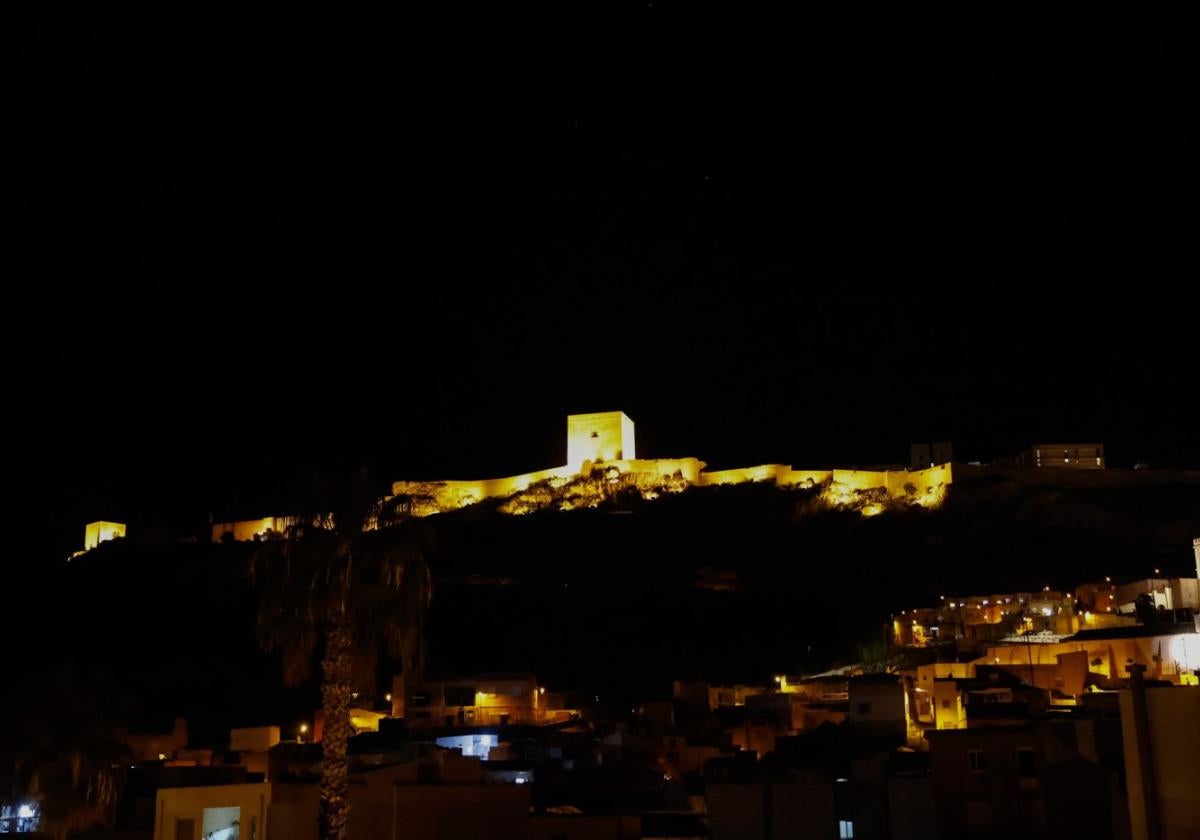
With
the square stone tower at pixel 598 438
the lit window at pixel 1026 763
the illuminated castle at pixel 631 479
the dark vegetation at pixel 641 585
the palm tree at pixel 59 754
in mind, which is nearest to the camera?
the lit window at pixel 1026 763

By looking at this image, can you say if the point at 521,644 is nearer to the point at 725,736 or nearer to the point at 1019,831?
the point at 725,736

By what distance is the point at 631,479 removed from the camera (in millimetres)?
100812

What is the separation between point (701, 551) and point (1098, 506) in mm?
29325

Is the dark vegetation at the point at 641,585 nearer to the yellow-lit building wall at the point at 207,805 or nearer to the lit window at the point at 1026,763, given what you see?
the yellow-lit building wall at the point at 207,805

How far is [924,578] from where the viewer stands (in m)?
80.4

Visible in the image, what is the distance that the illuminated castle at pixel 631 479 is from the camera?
314 ft

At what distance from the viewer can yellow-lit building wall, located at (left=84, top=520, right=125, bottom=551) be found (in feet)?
366

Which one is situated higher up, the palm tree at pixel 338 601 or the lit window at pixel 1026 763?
the palm tree at pixel 338 601

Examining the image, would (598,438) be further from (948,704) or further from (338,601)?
(338,601)

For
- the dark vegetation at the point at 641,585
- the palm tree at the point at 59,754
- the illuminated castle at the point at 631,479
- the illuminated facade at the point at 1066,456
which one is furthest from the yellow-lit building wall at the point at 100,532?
the palm tree at the point at 59,754

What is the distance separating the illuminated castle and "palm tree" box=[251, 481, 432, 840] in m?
78.0

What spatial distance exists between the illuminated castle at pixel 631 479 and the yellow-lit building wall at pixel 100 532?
24.9 m

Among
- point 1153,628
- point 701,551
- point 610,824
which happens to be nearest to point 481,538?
point 701,551

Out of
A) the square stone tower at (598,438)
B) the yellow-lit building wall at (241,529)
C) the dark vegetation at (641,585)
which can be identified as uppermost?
the square stone tower at (598,438)
